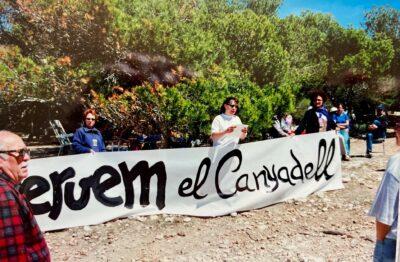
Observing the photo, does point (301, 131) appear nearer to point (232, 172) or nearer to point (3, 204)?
point (232, 172)

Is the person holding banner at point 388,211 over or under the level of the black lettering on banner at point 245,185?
over

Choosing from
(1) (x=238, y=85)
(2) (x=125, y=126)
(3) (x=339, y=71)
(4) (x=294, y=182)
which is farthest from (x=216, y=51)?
(4) (x=294, y=182)

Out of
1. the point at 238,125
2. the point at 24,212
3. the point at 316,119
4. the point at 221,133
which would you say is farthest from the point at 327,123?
the point at 24,212

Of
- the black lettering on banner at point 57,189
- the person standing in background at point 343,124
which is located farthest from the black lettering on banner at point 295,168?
the person standing in background at point 343,124

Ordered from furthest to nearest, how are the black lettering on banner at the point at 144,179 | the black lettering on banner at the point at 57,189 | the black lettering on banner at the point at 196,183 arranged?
1. the black lettering on banner at the point at 196,183
2. the black lettering on banner at the point at 144,179
3. the black lettering on banner at the point at 57,189

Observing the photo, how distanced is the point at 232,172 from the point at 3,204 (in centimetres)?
422

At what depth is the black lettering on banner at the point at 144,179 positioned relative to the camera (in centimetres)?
523

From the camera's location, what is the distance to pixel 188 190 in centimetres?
552

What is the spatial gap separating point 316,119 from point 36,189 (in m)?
5.06

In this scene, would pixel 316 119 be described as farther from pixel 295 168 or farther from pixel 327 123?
pixel 295 168

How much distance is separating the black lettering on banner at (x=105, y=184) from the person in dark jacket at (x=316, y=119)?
3.90 meters

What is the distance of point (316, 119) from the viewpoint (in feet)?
23.9

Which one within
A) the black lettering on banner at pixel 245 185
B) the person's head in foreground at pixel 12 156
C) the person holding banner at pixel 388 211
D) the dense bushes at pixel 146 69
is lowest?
the black lettering on banner at pixel 245 185

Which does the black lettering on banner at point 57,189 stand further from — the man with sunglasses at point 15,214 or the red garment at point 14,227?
the red garment at point 14,227
